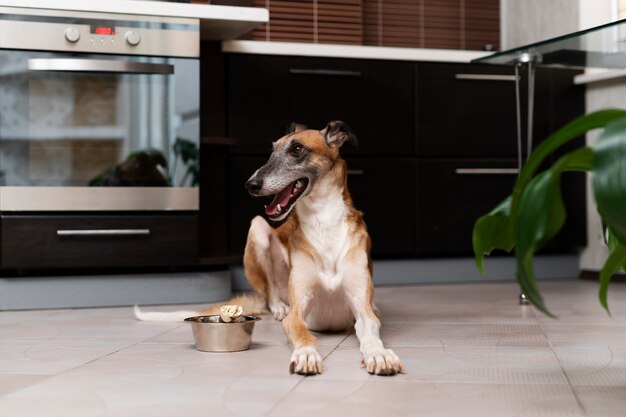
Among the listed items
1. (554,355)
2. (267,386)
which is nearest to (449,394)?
(267,386)

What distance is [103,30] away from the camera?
3.41 meters

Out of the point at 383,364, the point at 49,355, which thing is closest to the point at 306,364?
the point at 383,364

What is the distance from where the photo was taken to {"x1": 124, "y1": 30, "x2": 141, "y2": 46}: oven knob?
11.3 feet

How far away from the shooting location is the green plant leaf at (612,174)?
1.35 metres

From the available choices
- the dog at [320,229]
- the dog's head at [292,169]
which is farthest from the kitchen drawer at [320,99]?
the dog's head at [292,169]

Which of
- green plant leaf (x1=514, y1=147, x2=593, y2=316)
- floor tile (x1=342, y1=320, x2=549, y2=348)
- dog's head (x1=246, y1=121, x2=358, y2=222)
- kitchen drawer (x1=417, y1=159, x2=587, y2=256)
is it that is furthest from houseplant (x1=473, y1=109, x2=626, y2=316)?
kitchen drawer (x1=417, y1=159, x2=587, y2=256)

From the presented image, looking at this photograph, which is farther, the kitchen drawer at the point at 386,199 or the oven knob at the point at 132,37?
the kitchen drawer at the point at 386,199

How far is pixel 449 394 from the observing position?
172 centimetres

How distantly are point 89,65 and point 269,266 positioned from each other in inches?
46.9

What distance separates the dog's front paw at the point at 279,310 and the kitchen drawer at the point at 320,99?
1.08 meters

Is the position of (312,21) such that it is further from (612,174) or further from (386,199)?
(612,174)

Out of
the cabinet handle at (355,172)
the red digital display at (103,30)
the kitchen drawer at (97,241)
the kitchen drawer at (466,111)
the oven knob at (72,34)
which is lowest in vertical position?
the kitchen drawer at (97,241)

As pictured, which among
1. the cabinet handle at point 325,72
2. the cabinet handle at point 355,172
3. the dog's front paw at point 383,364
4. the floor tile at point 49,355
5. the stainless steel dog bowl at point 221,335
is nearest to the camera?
the dog's front paw at point 383,364

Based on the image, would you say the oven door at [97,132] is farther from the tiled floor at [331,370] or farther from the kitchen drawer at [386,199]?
the kitchen drawer at [386,199]
